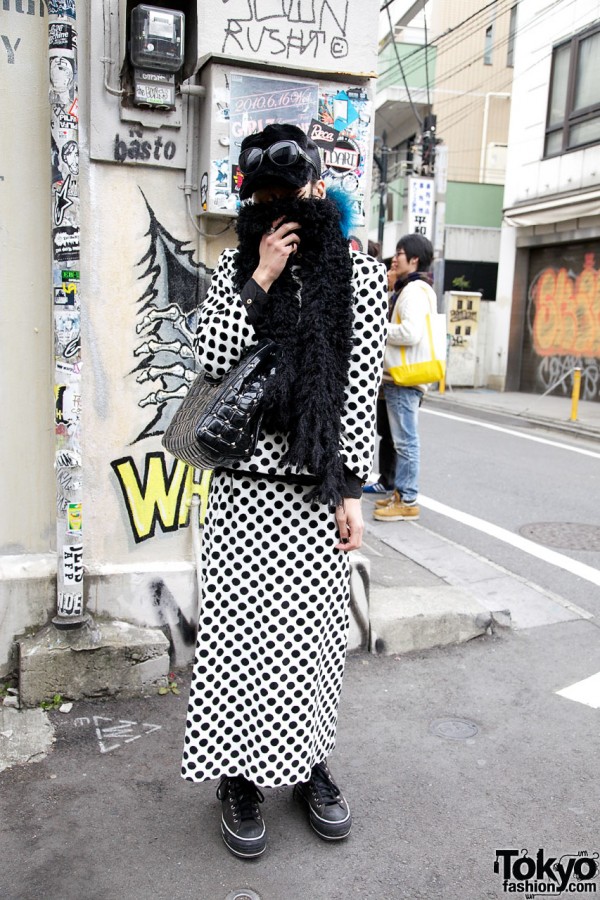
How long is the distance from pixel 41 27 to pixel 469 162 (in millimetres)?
24001

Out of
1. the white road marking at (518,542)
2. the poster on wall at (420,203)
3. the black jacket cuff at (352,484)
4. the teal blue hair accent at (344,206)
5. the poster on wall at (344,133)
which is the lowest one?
the white road marking at (518,542)

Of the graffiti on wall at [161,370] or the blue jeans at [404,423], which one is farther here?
the blue jeans at [404,423]

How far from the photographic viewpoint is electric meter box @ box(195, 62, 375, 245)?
321 centimetres

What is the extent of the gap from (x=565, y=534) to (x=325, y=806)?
13.7 ft

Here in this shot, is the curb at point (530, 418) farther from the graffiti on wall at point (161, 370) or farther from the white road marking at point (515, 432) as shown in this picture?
the graffiti on wall at point (161, 370)

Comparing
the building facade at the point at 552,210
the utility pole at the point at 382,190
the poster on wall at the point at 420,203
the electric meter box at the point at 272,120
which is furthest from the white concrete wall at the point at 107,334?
the utility pole at the point at 382,190

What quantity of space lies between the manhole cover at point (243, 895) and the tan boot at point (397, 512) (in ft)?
13.0

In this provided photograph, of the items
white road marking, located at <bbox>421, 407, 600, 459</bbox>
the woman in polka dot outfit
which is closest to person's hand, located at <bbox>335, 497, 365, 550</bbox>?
the woman in polka dot outfit

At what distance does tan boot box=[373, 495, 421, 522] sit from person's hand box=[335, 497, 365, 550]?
3724 mm

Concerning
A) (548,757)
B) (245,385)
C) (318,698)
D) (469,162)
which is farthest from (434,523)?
(469,162)

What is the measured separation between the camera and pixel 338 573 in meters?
2.47

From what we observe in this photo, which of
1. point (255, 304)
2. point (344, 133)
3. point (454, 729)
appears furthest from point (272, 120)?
point (454, 729)

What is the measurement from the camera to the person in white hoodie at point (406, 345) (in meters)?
5.75

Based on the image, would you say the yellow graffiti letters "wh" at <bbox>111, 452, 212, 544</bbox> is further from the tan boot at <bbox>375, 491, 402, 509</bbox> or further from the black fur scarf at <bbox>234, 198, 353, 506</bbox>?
the tan boot at <bbox>375, 491, 402, 509</bbox>
